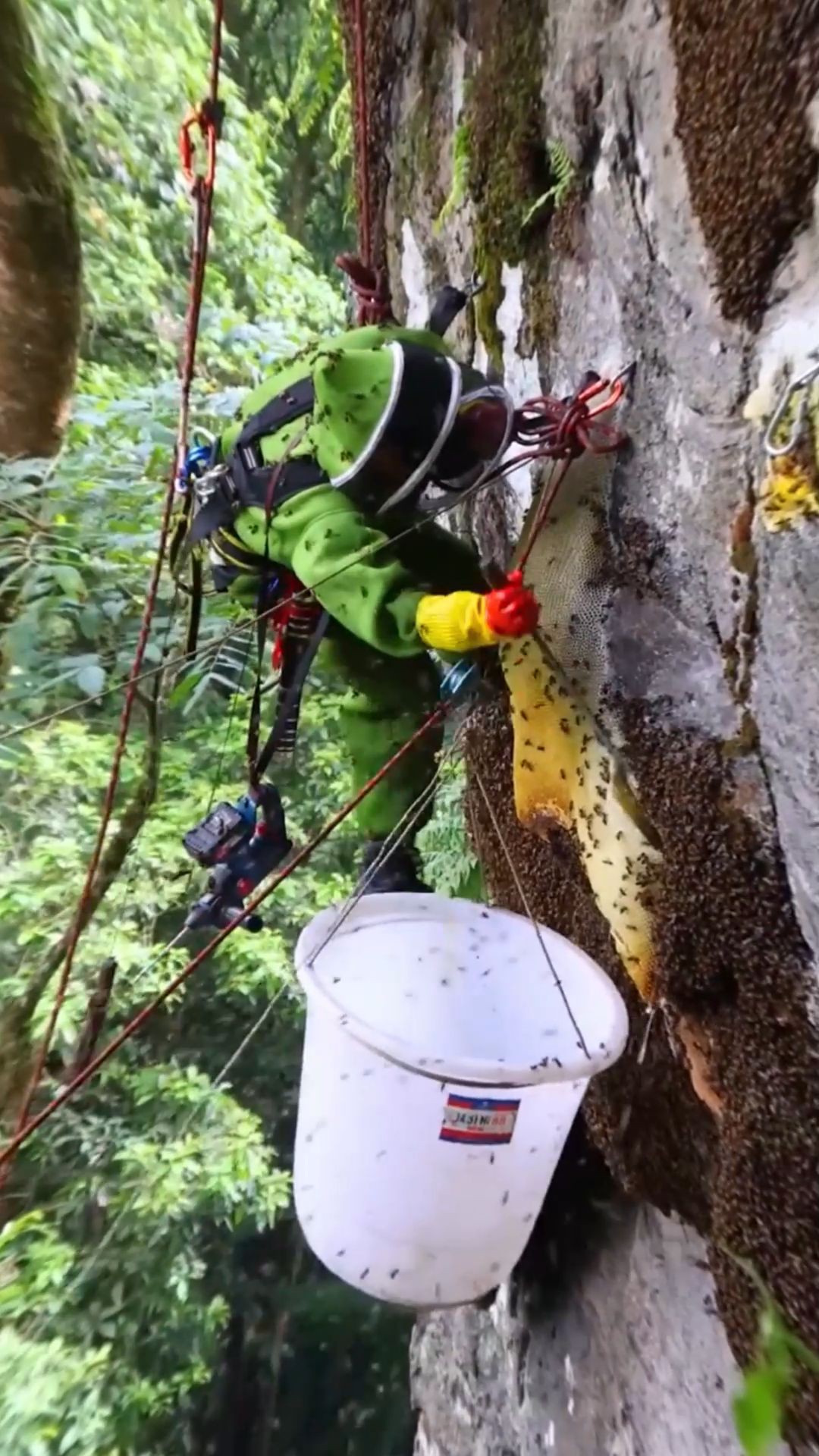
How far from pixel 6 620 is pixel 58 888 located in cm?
129

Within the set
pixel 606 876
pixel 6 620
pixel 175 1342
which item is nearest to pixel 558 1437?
pixel 606 876

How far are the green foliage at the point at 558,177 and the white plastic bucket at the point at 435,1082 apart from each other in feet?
3.29

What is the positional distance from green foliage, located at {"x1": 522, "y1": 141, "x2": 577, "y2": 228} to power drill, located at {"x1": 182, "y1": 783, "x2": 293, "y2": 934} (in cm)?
105

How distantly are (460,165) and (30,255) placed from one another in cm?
167

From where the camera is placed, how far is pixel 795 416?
922 millimetres

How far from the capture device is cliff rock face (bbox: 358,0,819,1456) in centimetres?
97

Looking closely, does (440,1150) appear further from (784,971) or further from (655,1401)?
(655,1401)

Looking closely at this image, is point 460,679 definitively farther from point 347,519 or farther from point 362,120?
point 362,120

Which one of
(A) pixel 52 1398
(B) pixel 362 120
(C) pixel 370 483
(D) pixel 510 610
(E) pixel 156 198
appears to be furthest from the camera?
(E) pixel 156 198

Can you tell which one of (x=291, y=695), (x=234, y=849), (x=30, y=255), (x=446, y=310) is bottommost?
(x=234, y=849)

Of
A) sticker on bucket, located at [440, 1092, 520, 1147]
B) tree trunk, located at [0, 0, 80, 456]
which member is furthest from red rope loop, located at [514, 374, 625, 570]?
tree trunk, located at [0, 0, 80, 456]

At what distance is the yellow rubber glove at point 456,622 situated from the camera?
1.08m

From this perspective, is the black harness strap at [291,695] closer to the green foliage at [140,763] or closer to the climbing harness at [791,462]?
the climbing harness at [791,462]

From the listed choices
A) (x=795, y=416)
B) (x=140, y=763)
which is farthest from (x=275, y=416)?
(x=140, y=763)
